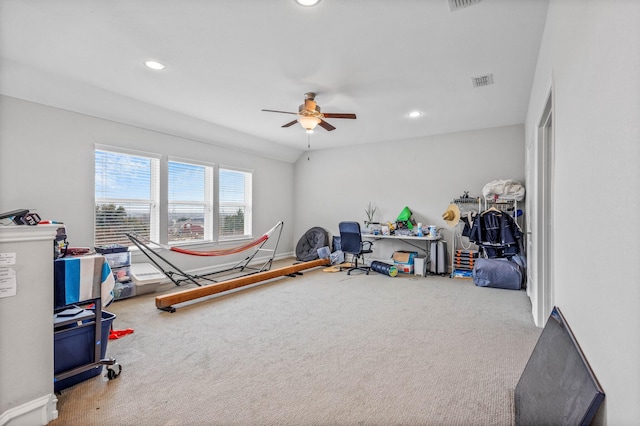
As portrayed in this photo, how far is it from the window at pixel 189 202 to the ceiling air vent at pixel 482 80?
177 inches

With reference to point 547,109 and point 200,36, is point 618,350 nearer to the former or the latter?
point 547,109

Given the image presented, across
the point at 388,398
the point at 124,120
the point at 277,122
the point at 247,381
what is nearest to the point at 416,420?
the point at 388,398

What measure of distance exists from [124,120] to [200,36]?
247cm

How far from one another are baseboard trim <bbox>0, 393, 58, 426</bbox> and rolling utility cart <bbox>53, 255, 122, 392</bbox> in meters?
0.20

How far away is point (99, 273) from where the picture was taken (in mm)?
2021

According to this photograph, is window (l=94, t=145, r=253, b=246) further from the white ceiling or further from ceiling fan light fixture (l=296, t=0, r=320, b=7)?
ceiling fan light fixture (l=296, t=0, r=320, b=7)

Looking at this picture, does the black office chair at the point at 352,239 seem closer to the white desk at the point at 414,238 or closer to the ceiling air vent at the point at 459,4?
the white desk at the point at 414,238

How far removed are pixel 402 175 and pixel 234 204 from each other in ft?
11.5

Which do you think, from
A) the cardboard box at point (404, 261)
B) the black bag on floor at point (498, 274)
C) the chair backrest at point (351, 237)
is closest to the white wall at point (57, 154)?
the chair backrest at point (351, 237)

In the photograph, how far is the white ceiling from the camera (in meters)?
2.36

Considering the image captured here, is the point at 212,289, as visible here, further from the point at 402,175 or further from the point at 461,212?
the point at 461,212

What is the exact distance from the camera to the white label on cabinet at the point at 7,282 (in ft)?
5.07

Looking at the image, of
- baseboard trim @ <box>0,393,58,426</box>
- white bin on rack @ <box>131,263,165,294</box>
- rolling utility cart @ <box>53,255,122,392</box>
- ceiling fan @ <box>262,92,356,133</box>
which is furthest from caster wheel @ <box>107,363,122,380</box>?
ceiling fan @ <box>262,92,356,133</box>

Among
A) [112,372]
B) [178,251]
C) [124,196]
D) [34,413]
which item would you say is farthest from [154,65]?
[34,413]
